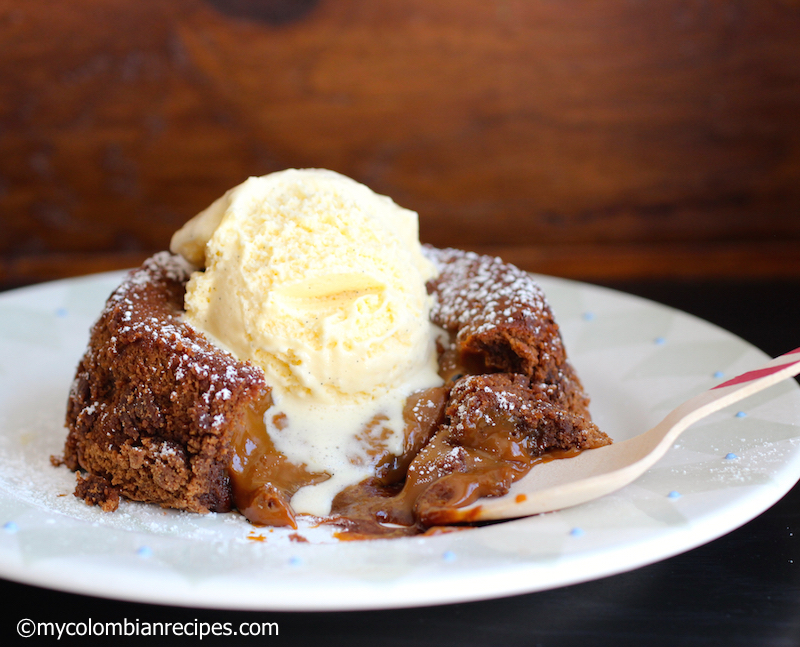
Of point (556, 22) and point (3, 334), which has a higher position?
point (556, 22)

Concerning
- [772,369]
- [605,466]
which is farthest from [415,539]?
[772,369]

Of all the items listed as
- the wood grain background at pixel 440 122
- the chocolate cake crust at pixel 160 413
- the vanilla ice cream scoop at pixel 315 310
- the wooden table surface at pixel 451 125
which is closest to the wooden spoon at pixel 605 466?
the vanilla ice cream scoop at pixel 315 310

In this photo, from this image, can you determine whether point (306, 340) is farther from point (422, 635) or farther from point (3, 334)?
point (3, 334)

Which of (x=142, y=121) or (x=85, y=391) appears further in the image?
(x=142, y=121)

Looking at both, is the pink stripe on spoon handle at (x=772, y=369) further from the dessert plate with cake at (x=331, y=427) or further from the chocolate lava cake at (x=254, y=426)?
the chocolate lava cake at (x=254, y=426)

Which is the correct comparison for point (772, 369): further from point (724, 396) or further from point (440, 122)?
point (440, 122)

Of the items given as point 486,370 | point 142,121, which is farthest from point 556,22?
point 486,370

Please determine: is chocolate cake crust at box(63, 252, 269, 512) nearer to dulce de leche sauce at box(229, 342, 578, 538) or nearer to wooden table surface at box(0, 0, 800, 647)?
dulce de leche sauce at box(229, 342, 578, 538)
